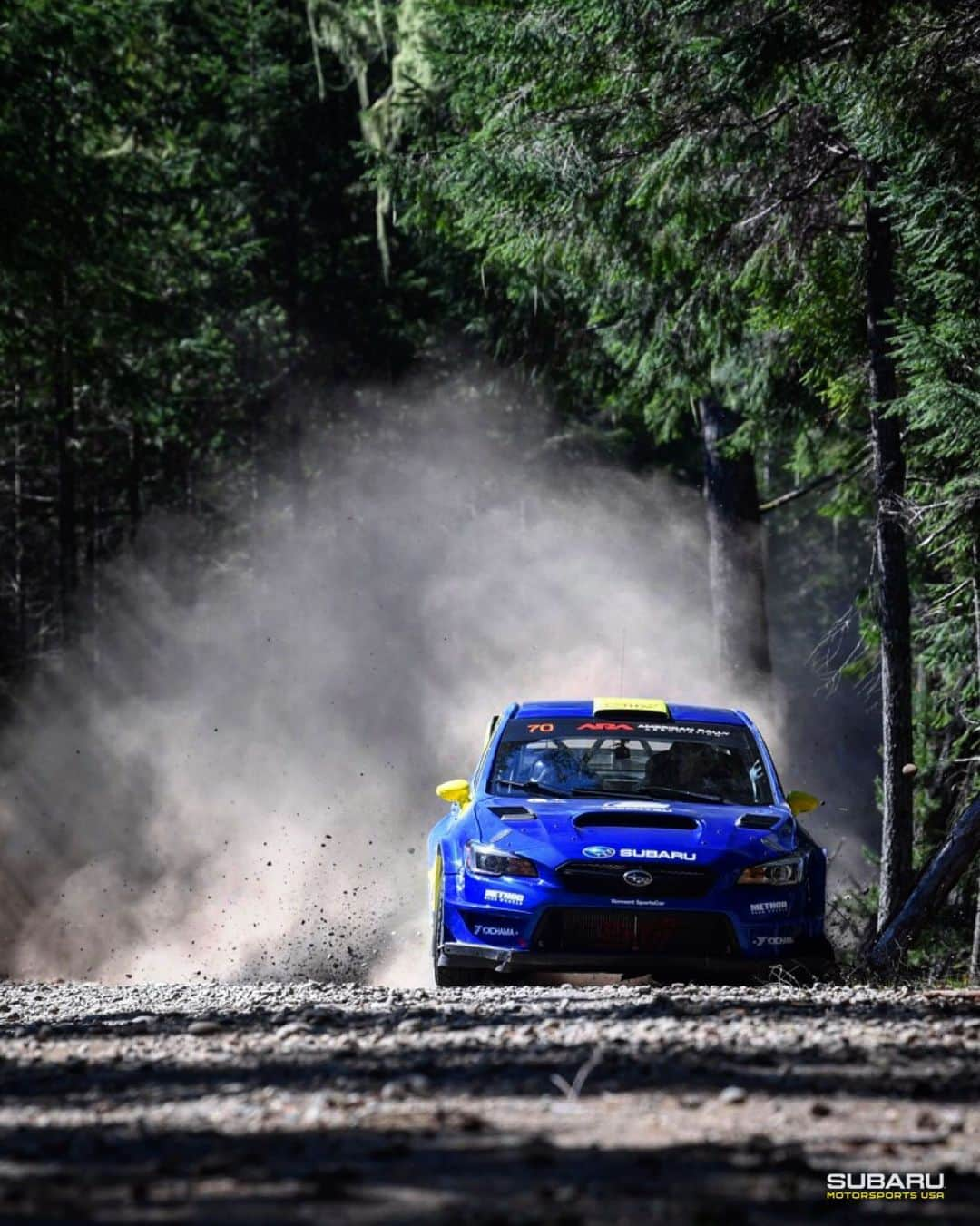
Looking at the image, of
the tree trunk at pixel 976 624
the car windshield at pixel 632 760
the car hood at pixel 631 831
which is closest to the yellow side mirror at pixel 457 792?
A: the car windshield at pixel 632 760

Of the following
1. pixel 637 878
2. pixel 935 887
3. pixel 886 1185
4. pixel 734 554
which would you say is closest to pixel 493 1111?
pixel 886 1185

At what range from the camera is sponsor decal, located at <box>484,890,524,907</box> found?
973cm

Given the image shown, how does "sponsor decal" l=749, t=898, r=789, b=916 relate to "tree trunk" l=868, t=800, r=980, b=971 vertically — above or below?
above

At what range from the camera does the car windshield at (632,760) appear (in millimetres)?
11164

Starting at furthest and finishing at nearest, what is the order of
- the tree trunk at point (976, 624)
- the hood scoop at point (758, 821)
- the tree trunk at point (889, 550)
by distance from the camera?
the tree trunk at point (889, 550) < the tree trunk at point (976, 624) < the hood scoop at point (758, 821)

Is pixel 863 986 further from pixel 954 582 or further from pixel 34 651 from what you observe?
pixel 34 651

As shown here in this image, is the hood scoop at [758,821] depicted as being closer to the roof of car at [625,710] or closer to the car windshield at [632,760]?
the car windshield at [632,760]

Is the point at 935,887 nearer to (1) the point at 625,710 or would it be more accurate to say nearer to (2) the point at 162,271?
(1) the point at 625,710

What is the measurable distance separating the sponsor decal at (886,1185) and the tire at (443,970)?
5297mm

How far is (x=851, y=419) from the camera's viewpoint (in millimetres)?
18078

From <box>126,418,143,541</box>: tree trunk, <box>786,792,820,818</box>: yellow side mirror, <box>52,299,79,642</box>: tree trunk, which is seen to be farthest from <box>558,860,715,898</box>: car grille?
<box>126,418,143,541</box>: tree trunk

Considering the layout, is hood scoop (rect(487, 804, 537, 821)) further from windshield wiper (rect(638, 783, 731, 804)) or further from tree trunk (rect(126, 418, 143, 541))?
tree trunk (rect(126, 418, 143, 541))

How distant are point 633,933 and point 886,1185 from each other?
198 inches

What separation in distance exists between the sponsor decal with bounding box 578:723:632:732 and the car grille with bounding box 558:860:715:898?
1.87 meters
